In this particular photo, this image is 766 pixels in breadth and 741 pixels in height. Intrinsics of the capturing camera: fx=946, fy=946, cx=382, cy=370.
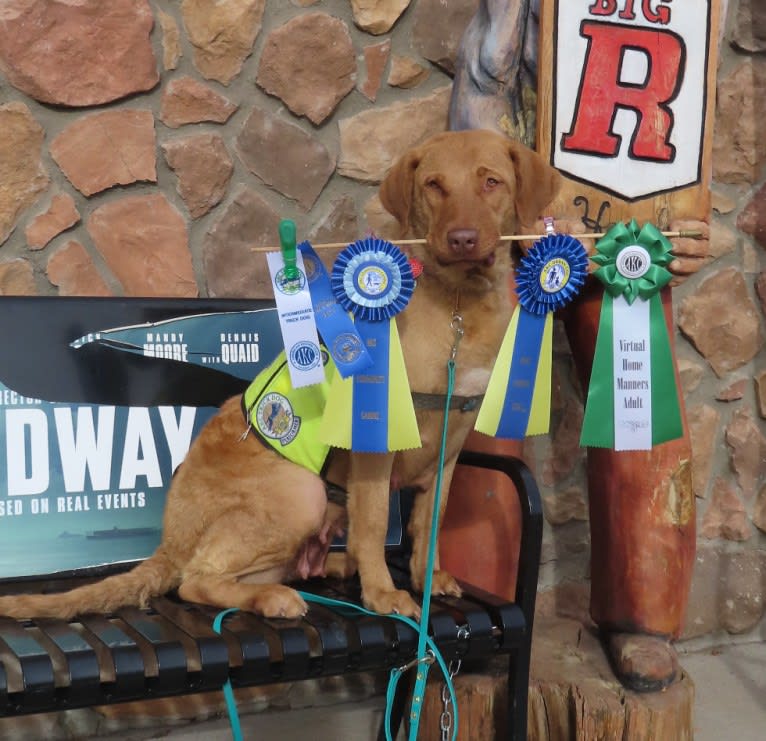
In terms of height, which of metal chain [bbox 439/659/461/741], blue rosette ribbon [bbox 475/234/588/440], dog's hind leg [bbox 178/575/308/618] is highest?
blue rosette ribbon [bbox 475/234/588/440]

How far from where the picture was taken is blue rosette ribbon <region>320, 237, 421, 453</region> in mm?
2234

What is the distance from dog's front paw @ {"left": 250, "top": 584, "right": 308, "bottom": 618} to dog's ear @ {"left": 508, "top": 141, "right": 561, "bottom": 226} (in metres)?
1.10

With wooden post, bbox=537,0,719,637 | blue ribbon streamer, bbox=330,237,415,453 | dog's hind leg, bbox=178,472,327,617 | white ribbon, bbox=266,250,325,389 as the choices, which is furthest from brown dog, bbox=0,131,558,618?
wooden post, bbox=537,0,719,637

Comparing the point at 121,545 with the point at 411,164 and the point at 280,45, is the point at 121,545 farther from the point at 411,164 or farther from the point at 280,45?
the point at 280,45

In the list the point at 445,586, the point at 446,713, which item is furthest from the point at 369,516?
the point at 446,713

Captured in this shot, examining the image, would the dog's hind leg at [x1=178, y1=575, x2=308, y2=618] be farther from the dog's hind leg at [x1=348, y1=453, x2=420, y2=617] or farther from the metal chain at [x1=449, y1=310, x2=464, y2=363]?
the metal chain at [x1=449, y1=310, x2=464, y2=363]

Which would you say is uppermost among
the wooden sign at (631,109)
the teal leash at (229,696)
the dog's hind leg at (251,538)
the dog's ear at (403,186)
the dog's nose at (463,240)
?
the wooden sign at (631,109)

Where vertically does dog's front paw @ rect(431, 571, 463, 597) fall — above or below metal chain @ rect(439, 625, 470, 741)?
above

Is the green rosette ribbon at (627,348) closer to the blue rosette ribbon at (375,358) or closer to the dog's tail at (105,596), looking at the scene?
the blue rosette ribbon at (375,358)

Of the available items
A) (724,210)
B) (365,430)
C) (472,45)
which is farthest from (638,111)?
→ (365,430)

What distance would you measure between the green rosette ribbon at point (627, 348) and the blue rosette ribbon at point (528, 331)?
0.39ft

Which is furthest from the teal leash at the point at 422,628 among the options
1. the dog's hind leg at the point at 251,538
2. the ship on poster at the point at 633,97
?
the ship on poster at the point at 633,97

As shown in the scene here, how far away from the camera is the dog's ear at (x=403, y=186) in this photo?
246cm

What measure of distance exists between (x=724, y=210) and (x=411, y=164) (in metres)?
1.61
